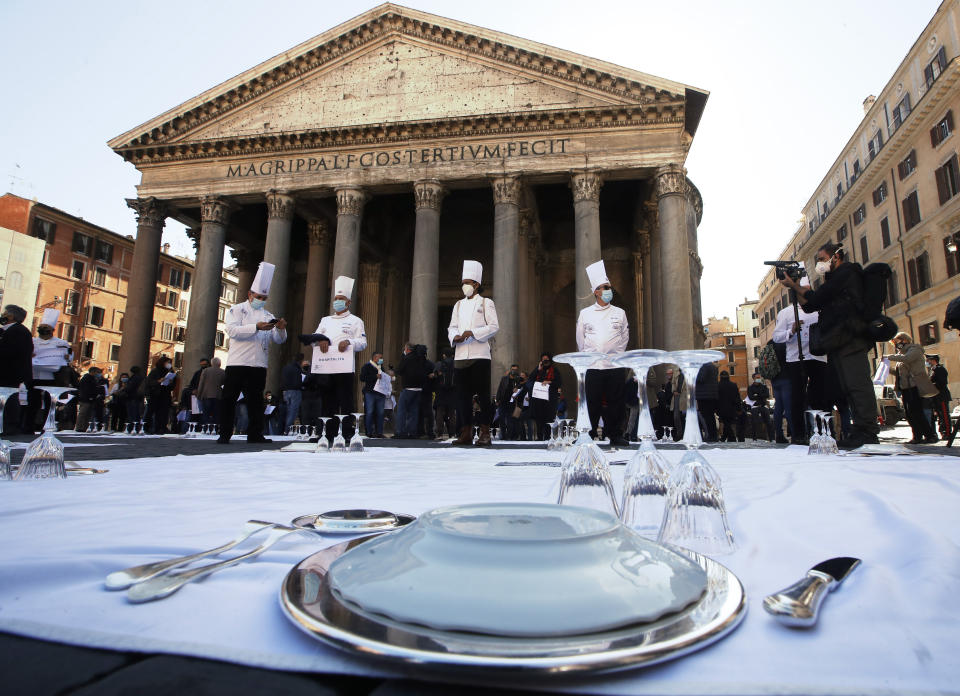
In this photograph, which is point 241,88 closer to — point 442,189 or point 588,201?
point 442,189

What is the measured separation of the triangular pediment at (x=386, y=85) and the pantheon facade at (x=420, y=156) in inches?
1.8

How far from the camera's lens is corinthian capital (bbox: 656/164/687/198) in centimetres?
1533

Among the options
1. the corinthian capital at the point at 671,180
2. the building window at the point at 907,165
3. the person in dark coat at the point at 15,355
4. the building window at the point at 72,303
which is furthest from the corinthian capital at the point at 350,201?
the building window at the point at 72,303

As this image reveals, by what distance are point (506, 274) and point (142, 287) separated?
12.0 m

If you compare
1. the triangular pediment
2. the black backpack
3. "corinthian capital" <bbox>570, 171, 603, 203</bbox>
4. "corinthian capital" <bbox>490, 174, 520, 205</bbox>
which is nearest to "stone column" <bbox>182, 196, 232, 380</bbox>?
the triangular pediment

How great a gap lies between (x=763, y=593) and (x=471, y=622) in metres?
0.65

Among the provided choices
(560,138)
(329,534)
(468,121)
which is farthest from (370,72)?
(329,534)

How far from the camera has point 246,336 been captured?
6426 mm

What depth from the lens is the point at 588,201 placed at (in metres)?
15.5

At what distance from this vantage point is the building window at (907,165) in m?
26.4

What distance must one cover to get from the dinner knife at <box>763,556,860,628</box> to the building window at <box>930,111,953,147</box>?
3176 cm

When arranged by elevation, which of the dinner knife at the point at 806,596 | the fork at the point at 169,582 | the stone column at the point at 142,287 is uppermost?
the stone column at the point at 142,287

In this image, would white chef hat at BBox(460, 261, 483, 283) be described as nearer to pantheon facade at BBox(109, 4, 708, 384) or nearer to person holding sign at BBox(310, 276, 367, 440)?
person holding sign at BBox(310, 276, 367, 440)

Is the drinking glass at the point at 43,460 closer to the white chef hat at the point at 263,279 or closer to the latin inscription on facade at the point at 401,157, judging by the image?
the white chef hat at the point at 263,279
